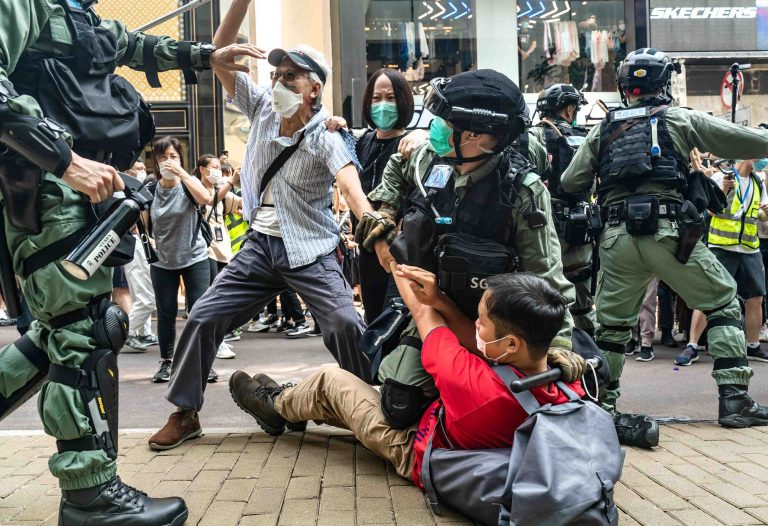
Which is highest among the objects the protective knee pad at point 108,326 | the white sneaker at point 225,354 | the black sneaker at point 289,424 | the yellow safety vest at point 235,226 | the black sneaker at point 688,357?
the yellow safety vest at point 235,226

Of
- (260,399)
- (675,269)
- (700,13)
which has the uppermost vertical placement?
(700,13)

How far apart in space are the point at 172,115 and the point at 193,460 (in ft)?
42.8

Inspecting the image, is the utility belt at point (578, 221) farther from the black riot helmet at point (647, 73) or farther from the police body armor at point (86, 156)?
the police body armor at point (86, 156)

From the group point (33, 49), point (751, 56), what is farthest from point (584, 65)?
point (33, 49)

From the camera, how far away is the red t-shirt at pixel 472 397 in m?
2.93

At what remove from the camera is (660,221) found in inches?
180

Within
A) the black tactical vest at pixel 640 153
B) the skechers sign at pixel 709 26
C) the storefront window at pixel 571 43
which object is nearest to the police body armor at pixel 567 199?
the black tactical vest at pixel 640 153

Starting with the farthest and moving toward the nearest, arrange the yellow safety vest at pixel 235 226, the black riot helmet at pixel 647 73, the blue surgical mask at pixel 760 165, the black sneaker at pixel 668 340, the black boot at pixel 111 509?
the yellow safety vest at pixel 235 226
the black sneaker at pixel 668 340
the blue surgical mask at pixel 760 165
the black riot helmet at pixel 647 73
the black boot at pixel 111 509

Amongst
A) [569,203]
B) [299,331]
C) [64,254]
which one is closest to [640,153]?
[569,203]

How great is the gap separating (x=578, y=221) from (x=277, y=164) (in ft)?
7.05

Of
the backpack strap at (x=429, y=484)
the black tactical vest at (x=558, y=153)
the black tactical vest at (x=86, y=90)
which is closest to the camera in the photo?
the black tactical vest at (x=86, y=90)

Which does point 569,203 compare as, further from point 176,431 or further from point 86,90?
point 86,90

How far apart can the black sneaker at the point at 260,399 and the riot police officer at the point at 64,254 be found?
1130 millimetres

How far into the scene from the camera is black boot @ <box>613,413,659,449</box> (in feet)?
13.4
